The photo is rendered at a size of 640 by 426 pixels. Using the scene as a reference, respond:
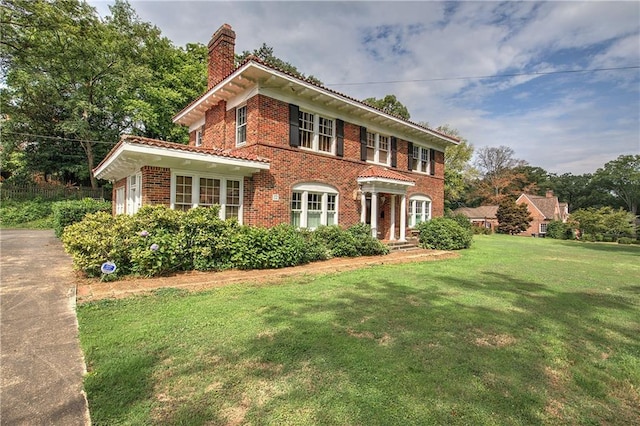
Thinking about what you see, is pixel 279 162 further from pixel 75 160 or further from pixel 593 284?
pixel 75 160

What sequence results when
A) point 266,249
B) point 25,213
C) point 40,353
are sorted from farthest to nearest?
point 25,213 → point 266,249 → point 40,353

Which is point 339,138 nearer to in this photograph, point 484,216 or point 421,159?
point 421,159

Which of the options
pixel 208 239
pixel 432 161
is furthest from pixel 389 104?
pixel 208 239

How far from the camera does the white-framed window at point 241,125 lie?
11414mm

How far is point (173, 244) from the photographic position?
7.47m

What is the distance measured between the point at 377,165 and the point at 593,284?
9.15 metres

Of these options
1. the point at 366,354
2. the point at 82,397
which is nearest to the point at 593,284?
the point at 366,354

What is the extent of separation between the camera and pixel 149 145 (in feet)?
26.2

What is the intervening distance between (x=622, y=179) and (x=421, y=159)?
62208 millimetres

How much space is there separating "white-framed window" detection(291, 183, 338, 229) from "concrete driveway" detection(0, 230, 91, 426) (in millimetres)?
6825

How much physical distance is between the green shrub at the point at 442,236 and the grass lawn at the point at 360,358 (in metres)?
8.42

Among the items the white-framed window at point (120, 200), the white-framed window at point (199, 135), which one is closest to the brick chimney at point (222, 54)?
the white-framed window at point (199, 135)

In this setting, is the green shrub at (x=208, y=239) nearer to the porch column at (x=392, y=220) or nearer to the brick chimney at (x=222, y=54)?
the brick chimney at (x=222, y=54)

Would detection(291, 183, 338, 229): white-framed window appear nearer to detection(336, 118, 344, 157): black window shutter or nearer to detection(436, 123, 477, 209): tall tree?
Answer: detection(336, 118, 344, 157): black window shutter
